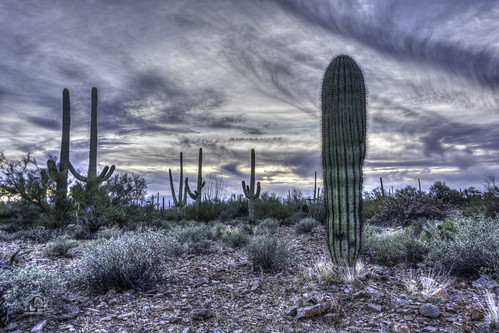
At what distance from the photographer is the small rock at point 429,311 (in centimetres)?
418

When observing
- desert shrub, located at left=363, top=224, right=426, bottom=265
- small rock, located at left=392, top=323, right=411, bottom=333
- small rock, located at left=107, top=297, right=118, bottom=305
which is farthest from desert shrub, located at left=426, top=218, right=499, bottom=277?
small rock, located at left=107, top=297, right=118, bottom=305

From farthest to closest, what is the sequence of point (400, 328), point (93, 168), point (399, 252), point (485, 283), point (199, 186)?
1. point (199, 186)
2. point (93, 168)
3. point (399, 252)
4. point (485, 283)
5. point (400, 328)

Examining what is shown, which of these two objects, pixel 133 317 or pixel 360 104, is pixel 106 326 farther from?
pixel 360 104

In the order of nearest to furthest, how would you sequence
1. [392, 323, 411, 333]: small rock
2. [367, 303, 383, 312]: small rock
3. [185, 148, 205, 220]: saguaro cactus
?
[392, 323, 411, 333]: small rock < [367, 303, 383, 312]: small rock < [185, 148, 205, 220]: saguaro cactus

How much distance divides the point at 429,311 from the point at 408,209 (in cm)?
896

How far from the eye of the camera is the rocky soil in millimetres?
4062

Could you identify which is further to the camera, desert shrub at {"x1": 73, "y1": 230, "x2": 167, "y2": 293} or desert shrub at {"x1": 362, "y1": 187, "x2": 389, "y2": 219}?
desert shrub at {"x1": 362, "y1": 187, "x2": 389, "y2": 219}

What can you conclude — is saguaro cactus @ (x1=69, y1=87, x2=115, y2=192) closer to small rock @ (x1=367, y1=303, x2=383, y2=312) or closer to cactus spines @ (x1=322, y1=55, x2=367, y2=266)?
cactus spines @ (x1=322, y1=55, x2=367, y2=266)

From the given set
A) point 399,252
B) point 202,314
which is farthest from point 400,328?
point 399,252

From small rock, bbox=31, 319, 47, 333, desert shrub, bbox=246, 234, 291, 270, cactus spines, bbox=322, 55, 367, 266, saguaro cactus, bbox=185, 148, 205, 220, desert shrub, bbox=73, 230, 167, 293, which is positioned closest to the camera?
small rock, bbox=31, 319, 47, 333

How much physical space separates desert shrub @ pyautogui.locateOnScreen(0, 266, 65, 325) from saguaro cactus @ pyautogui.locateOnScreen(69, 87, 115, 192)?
8.80m

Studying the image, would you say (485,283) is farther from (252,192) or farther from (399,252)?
(252,192)

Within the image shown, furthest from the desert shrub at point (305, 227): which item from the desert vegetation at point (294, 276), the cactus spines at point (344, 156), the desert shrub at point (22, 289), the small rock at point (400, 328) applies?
the desert shrub at point (22, 289)

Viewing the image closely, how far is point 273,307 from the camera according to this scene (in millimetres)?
4660
